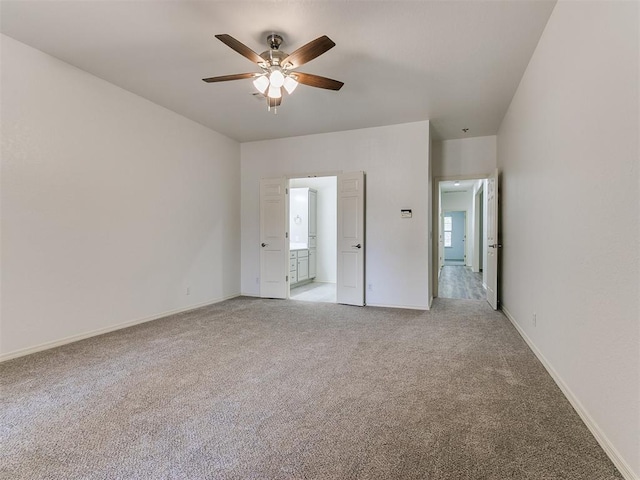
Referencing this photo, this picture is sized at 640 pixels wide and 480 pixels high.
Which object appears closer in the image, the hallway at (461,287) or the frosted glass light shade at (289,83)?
the frosted glass light shade at (289,83)

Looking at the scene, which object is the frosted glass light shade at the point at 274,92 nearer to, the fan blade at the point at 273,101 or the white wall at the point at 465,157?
the fan blade at the point at 273,101

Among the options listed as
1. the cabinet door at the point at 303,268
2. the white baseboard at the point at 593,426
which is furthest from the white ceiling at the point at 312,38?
the cabinet door at the point at 303,268

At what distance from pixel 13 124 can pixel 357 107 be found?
3555 mm

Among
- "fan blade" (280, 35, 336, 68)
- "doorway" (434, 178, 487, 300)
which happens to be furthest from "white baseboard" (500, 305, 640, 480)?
"doorway" (434, 178, 487, 300)

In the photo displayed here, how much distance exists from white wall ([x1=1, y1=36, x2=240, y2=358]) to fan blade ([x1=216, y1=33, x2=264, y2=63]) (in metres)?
2.01

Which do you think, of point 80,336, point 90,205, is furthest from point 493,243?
point 80,336

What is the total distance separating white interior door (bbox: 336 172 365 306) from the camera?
5113mm

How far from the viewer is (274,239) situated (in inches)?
225

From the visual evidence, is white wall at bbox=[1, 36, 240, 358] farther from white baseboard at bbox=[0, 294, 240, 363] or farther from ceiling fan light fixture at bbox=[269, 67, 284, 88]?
ceiling fan light fixture at bbox=[269, 67, 284, 88]

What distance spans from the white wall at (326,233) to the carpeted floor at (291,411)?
14.6 ft

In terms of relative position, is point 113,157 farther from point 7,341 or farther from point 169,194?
point 7,341

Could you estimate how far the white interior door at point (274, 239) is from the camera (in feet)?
18.6

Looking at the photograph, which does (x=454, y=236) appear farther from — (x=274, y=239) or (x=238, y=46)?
(x=238, y=46)

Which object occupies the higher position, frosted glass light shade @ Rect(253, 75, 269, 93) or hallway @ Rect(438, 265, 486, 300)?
frosted glass light shade @ Rect(253, 75, 269, 93)
